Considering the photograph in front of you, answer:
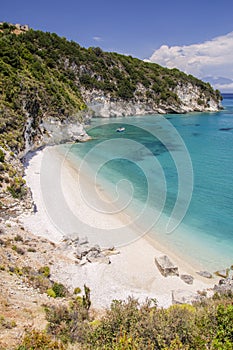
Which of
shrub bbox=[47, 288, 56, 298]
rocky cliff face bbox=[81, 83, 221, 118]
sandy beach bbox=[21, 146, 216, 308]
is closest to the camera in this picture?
shrub bbox=[47, 288, 56, 298]

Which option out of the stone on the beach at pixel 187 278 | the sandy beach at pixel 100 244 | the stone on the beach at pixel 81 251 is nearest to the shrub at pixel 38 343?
the sandy beach at pixel 100 244

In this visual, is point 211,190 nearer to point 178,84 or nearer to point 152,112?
point 152,112

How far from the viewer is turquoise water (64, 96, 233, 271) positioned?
56.9 ft

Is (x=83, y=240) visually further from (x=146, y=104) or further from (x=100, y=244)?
(x=146, y=104)

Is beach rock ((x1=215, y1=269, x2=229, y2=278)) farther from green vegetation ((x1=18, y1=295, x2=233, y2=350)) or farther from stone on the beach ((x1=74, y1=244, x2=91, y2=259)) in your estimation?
stone on the beach ((x1=74, y1=244, x2=91, y2=259))

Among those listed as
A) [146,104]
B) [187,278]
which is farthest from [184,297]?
[146,104]

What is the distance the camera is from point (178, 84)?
11044 centimetres

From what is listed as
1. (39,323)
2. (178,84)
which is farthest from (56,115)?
(178,84)

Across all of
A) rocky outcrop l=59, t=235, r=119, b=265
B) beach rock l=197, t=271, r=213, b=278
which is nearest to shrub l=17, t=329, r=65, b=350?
rocky outcrop l=59, t=235, r=119, b=265

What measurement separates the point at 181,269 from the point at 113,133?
46.8m

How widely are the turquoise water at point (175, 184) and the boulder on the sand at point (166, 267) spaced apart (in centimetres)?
179

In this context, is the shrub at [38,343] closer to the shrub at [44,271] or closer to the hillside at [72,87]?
the shrub at [44,271]

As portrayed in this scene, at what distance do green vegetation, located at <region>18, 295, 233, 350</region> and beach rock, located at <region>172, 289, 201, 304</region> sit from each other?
136 inches

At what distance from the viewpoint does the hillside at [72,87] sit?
31545 millimetres
